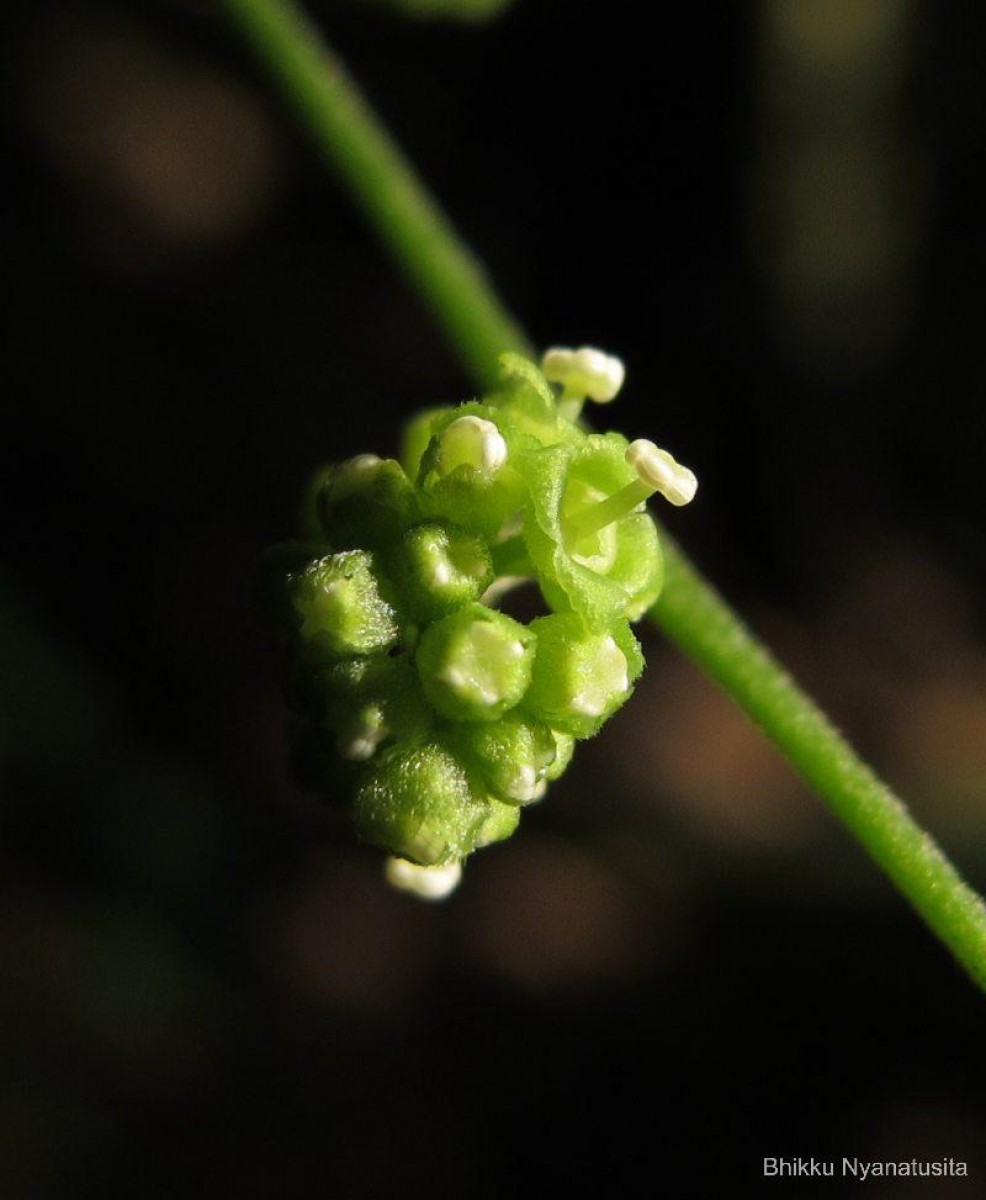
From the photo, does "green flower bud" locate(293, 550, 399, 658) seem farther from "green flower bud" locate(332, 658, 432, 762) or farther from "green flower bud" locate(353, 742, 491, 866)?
"green flower bud" locate(353, 742, 491, 866)

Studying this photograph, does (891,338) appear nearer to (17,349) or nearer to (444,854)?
(17,349)

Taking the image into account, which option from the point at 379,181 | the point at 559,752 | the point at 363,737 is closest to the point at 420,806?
the point at 363,737

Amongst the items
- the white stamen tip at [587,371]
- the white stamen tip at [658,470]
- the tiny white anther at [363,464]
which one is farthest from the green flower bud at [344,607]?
the white stamen tip at [587,371]

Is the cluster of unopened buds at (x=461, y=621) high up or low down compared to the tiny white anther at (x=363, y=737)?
up

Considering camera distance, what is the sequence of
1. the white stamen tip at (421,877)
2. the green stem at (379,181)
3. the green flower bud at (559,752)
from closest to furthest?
1. the green flower bud at (559,752)
2. the white stamen tip at (421,877)
3. the green stem at (379,181)

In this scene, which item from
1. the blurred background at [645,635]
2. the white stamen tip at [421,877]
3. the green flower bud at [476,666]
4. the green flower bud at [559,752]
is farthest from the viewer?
the blurred background at [645,635]

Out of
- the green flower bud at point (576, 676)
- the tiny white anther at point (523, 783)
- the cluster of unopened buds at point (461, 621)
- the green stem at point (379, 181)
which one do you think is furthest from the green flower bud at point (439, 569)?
the green stem at point (379, 181)

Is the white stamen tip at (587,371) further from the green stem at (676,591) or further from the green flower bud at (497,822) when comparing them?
the green flower bud at (497,822)

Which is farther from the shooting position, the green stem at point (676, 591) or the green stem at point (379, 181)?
the green stem at point (379, 181)

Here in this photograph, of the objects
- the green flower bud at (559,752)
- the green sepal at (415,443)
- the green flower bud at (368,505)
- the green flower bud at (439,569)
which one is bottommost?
the green flower bud at (559,752)
